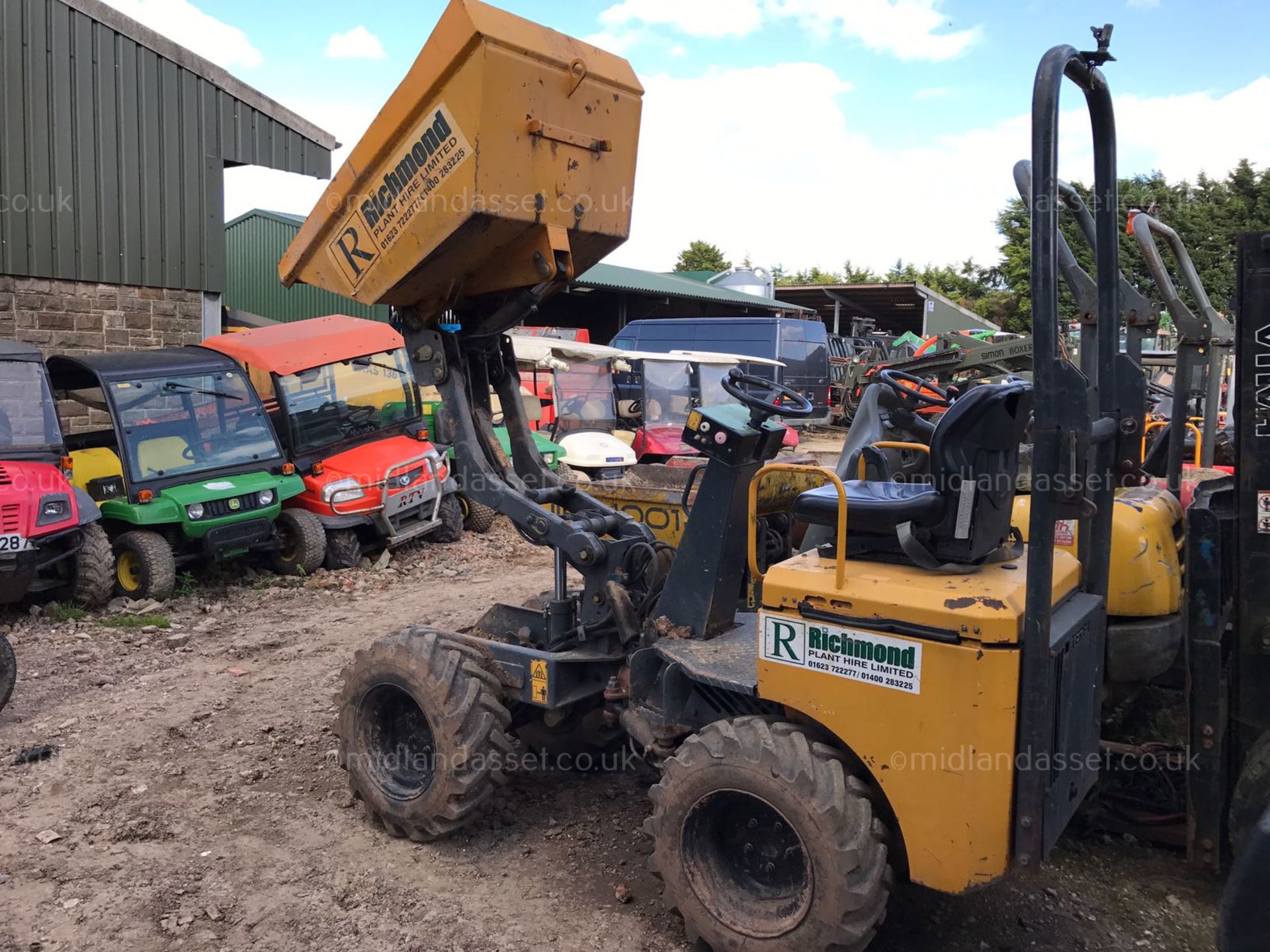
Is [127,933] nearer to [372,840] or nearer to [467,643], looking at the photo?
[372,840]

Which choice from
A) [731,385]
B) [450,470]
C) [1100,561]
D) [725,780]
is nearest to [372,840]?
[725,780]

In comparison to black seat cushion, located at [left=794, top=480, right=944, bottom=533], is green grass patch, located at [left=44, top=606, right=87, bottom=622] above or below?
below

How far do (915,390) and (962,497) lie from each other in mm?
1934

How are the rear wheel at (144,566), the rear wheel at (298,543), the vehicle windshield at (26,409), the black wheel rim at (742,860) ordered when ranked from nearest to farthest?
the black wheel rim at (742,860), the vehicle windshield at (26,409), the rear wheel at (144,566), the rear wheel at (298,543)

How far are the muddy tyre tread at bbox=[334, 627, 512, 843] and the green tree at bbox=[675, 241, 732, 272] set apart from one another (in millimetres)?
51086

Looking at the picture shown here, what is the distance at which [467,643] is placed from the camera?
4070 millimetres

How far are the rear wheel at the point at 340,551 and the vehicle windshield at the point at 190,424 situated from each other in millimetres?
836

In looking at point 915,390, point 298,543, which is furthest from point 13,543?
point 915,390

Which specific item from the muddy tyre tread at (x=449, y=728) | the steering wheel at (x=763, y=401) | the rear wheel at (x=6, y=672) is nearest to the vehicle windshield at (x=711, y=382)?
the rear wheel at (x=6, y=672)

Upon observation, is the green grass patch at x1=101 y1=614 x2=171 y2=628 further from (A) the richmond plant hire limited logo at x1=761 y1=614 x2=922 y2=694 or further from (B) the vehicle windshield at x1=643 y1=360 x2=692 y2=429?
(B) the vehicle windshield at x1=643 y1=360 x2=692 y2=429

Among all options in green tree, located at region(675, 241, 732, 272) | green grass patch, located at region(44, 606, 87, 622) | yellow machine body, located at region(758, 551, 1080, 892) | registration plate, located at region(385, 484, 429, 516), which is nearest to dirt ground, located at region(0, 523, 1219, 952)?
yellow machine body, located at region(758, 551, 1080, 892)

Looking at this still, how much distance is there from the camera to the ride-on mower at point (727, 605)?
2709mm

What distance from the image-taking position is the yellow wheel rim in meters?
7.61

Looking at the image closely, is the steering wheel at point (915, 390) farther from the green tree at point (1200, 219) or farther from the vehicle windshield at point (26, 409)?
the green tree at point (1200, 219)
